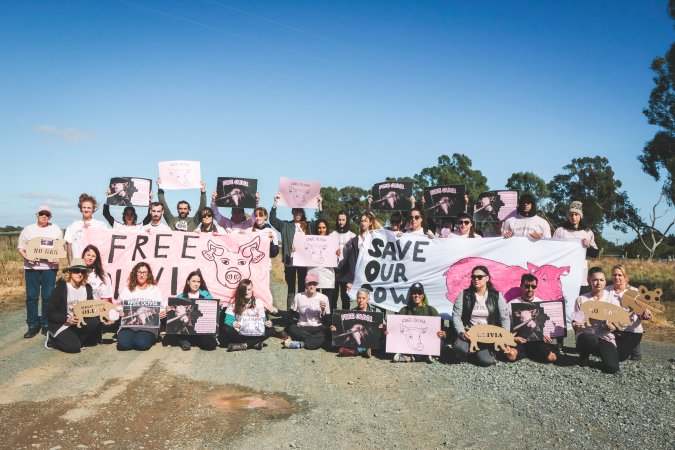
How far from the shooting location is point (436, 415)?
530 centimetres

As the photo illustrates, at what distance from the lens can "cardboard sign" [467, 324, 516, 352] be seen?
23.4 ft

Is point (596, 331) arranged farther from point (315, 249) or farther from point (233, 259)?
point (233, 259)

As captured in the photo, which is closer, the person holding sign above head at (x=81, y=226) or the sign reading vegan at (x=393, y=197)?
the person holding sign above head at (x=81, y=226)

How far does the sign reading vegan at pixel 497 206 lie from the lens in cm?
895

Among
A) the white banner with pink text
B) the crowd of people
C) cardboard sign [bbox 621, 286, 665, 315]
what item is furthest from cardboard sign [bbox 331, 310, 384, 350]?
cardboard sign [bbox 621, 286, 665, 315]

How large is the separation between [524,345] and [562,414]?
2234 mm

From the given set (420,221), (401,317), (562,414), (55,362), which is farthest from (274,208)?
(562,414)

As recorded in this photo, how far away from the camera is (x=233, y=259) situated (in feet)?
29.5

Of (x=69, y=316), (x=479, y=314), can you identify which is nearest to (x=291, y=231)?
(x=479, y=314)

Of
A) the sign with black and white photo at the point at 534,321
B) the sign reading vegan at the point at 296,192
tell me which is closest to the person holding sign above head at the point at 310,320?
the sign reading vegan at the point at 296,192

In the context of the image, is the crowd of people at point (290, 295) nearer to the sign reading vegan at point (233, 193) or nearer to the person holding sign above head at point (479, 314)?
the person holding sign above head at point (479, 314)

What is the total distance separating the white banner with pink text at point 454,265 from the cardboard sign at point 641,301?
1038 millimetres

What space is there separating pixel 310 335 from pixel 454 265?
8.67ft

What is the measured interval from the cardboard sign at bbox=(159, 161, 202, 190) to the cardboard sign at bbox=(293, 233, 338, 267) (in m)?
2.26
